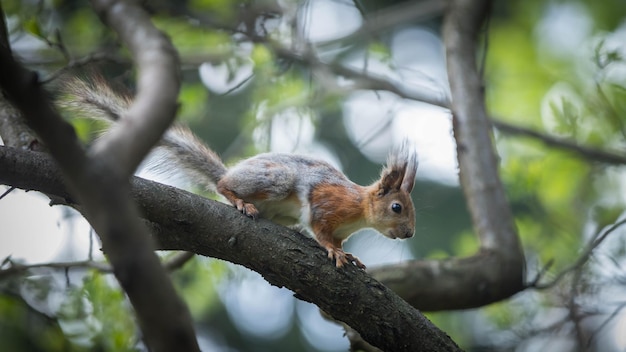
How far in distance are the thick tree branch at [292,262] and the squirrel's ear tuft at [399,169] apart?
116 cm

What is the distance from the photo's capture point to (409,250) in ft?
20.3

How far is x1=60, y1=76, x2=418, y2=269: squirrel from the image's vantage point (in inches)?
143

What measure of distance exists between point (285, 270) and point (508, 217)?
1942 mm

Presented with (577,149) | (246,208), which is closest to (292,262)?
(246,208)

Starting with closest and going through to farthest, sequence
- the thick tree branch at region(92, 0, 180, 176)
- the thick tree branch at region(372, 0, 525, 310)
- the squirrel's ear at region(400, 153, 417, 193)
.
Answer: the thick tree branch at region(92, 0, 180, 176), the thick tree branch at region(372, 0, 525, 310), the squirrel's ear at region(400, 153, 417, 193)

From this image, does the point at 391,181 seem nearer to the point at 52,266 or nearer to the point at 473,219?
the point at 473,219

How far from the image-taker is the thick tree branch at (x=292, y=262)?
258cm

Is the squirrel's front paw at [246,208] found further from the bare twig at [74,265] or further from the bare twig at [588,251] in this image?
the bare twig at [588,251]

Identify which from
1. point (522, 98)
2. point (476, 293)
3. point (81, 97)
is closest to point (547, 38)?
point (522, 98)

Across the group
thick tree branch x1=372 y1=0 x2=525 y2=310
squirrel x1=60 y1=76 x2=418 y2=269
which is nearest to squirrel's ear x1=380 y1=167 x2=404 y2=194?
squirrel x1=60 y1=76 x2=418 y2=269

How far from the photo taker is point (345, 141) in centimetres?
609

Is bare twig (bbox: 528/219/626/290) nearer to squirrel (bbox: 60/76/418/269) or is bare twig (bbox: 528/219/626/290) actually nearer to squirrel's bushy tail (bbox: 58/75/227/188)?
squirrel (bbox: 60/76/418/269)

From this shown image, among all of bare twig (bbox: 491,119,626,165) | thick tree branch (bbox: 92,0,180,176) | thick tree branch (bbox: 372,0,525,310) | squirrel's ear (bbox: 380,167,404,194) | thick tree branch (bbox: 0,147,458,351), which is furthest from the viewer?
bare twig (bbox: 491,119,626,165)

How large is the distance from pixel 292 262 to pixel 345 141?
346 centimetres
